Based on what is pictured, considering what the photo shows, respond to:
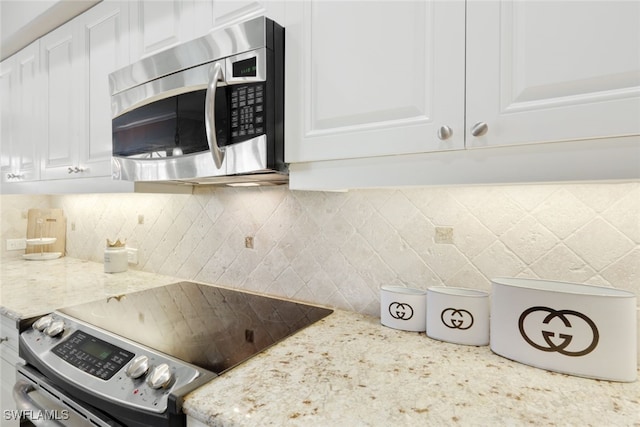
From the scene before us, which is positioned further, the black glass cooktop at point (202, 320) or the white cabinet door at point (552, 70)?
the black glass cooktop at point (202, 320)

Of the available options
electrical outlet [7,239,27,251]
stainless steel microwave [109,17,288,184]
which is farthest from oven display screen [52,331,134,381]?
electrical outlet [7,239,27,251]

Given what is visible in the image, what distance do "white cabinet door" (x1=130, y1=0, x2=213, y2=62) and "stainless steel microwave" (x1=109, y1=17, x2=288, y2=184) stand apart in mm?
87

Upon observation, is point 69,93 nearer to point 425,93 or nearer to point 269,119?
point 269,119

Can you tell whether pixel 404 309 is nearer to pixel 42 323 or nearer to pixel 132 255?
pixel 42 323

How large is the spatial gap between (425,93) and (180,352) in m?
0.86

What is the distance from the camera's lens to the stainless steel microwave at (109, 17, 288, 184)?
2.94 ft

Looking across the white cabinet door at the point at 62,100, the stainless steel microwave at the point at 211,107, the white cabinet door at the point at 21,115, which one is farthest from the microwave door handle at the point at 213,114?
the white cabinet door at the point at 21,115

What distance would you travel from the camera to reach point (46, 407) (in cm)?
99

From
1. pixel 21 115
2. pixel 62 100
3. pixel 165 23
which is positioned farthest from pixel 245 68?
pixel 21 115

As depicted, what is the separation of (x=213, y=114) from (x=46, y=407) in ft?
3.24

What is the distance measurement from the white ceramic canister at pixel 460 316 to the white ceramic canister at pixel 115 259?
5.29 feet

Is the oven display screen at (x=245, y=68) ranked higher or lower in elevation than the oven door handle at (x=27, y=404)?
higher

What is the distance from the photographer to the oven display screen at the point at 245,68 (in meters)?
0.90

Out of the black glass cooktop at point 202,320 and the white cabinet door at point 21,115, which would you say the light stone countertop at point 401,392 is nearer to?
the black glass cooktop at point 202,320
